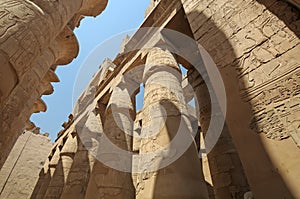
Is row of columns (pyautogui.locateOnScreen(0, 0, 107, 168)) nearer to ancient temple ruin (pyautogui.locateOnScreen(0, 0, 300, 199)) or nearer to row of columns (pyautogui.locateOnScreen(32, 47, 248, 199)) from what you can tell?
ancient temple ruin (pyautogui.locateOnScreen(0, 0, 300, 199))

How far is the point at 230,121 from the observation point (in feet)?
7.08

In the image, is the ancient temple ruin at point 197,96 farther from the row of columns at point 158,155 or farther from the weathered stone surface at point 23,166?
the weathered stone surface at point 23,166

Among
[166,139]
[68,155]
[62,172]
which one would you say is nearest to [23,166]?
[68,155]

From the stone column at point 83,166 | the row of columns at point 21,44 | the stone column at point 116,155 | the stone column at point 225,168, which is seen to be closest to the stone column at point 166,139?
the stone column at point 225,168

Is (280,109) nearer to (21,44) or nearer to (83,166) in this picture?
(21,44)

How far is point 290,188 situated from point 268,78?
1.16 meters

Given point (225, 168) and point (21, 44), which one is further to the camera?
point (225, 168)

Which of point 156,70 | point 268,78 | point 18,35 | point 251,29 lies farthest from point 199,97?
point 18,35

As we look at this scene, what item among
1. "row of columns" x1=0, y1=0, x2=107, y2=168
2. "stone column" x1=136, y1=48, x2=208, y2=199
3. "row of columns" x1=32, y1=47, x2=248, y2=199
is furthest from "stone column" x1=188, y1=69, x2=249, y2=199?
"row of columns" x1=0, y1=0, x2=107, y2=168

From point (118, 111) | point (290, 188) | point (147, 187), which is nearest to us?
point (290, 188)

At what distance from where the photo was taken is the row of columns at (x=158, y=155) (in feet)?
9.57

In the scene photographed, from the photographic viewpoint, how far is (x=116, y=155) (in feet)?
15.6

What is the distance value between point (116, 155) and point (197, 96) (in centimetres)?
291

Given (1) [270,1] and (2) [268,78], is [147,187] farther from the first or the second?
(1) [270,1]
